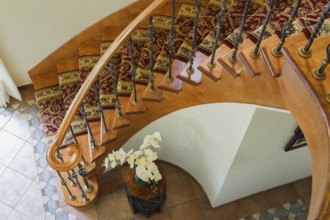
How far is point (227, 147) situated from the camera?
9.60 feet

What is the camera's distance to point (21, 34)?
356 cm

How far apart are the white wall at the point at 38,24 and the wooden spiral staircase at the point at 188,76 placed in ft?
0.31

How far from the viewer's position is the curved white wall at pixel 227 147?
103 inches

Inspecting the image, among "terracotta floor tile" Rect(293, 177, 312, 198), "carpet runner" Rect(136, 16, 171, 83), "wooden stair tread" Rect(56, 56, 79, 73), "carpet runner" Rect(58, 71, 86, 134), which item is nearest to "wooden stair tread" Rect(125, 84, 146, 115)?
"carpet runner" Rect(136, 16, 171, 83)

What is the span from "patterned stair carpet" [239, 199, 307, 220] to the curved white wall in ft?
0.82

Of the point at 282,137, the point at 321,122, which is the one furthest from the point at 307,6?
the point at 321,122

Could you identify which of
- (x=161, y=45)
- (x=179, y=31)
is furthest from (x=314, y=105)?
(x=161, y=45)

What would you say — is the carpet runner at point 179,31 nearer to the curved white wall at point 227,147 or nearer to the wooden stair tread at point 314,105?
the curved white wall at point 227,147

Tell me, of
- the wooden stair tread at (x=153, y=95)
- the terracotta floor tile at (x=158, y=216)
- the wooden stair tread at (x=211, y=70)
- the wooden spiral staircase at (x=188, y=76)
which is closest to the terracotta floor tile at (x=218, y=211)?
the terracotta floor tile at (x=158, y=216)

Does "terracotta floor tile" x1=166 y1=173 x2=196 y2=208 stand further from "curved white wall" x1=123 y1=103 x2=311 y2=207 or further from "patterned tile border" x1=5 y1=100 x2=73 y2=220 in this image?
"patterned tile border" x1=5 y1=100 x2=73 y2=220

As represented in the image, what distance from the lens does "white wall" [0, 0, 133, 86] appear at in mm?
3393

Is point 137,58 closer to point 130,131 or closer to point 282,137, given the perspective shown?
point 130,131

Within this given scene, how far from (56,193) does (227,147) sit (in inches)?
71.0

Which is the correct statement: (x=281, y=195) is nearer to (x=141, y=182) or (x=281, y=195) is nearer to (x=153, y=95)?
(x=141, y=182)
